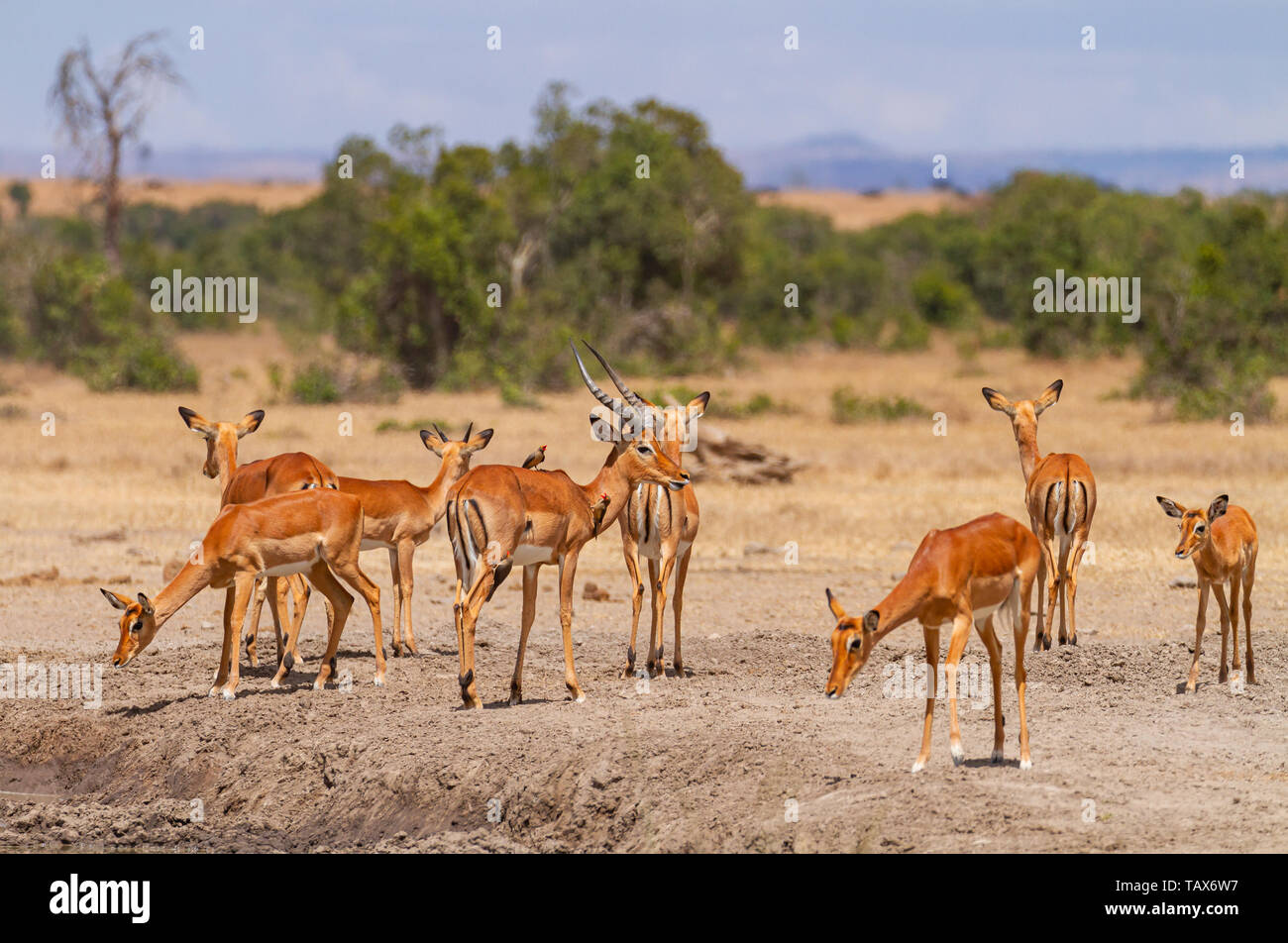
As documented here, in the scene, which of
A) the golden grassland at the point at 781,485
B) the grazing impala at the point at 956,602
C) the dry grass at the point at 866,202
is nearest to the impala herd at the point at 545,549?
the grazing impala at the point at 956,602

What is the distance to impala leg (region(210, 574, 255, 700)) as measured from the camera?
9.00m

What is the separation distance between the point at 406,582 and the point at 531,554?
2.12m

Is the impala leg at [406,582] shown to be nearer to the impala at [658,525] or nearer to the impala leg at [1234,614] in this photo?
the impala at [658,525]

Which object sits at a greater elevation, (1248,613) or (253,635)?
(1248,613)

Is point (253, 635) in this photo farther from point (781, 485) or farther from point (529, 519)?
point (781, 485)

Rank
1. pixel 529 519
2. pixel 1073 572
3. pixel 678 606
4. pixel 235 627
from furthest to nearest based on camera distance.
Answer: pixel 1073 572, pixel 678 606, pixel 235 627, pixel 529 519

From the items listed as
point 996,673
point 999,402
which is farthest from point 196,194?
point 996,673

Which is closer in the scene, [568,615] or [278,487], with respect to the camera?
[568,615]

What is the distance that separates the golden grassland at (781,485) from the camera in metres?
14.5

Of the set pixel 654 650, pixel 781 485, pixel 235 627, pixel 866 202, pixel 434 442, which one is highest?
pixel 866 202

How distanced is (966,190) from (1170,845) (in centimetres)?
9373

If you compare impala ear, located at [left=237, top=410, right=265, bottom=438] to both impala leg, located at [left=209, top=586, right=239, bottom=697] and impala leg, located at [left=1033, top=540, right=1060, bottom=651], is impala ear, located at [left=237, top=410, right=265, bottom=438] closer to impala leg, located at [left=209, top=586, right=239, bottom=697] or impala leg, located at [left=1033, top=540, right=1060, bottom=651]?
impala leg, located at [left=209, top=586, right=239, bottom=697]

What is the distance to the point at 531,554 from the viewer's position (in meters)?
9.00
